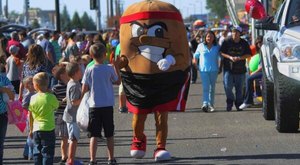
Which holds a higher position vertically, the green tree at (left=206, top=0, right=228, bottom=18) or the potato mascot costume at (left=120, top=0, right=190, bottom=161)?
the potato mascot costume at (left=120, top=0, right=190, bottom=161)

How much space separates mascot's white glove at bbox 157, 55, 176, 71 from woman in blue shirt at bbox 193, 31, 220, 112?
6.04 meters

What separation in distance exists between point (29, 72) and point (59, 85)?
0.90 meters

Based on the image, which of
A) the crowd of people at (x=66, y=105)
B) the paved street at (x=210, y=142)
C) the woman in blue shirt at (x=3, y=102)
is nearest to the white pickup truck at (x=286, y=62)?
the paved street at (x=210, y=142)

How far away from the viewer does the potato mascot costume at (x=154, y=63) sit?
1069cm

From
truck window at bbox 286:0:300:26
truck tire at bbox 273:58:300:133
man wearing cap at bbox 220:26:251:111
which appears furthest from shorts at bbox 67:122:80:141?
man wearing cap at bbox 220:26:251:111

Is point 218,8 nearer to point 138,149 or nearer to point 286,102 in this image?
point 286,102

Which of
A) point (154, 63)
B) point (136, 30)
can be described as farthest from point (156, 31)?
point (154, 63)

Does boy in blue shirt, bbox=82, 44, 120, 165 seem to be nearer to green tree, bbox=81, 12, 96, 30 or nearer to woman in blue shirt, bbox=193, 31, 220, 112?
woman in blue shirt, bbox=193, 31, 220, 112

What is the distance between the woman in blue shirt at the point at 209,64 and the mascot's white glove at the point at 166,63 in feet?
19.8

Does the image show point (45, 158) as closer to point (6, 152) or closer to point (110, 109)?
point (110, 109)

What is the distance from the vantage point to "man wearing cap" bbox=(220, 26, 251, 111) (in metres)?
16.8

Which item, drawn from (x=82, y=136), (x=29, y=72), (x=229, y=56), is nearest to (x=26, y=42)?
(x=229, y=56)

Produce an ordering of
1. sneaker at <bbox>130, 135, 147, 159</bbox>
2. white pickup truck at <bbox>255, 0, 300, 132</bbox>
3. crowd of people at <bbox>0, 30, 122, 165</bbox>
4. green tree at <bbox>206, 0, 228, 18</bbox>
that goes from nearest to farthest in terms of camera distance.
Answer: crowd of people at <bbox>0, 30, 122, 165</bbox> < sneaker at <bbox>130, 135, 147, 159</bbox> < white pickup truck at <bbox>255, 0, 300, 132</bbox> < green tree at <bbox>206, 0, 228, 18</bbox>

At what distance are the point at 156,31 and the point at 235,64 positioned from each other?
6395 mm
